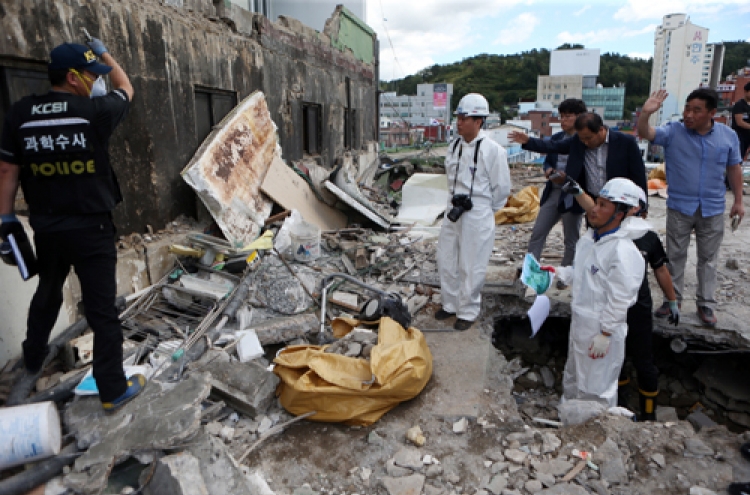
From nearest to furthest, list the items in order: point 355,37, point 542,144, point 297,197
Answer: point 542,144 → point 297,197 → point 355,37

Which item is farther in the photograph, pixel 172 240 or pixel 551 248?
pixel 551 248

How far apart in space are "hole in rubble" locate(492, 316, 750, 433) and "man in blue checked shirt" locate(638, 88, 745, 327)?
1.51 feet

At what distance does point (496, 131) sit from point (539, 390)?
2841cm

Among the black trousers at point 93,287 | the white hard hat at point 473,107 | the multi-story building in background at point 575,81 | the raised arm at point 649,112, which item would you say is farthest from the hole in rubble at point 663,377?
the multi-story building in background at point 575,81

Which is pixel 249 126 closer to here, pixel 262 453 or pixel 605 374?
pixel 262 453

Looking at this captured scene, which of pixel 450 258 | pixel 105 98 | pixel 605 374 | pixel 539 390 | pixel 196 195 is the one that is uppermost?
pixel 105 98

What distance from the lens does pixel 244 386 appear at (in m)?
3.04

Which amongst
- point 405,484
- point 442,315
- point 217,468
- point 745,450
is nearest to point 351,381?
point 405,484

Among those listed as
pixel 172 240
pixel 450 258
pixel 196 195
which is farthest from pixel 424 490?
pixel 196 195

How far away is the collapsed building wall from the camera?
136 inches

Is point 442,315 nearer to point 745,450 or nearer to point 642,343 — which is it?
point 642,343

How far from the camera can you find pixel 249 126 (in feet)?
20.5

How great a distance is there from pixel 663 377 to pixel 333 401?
350cm

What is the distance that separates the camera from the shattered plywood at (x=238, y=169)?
523 cm
